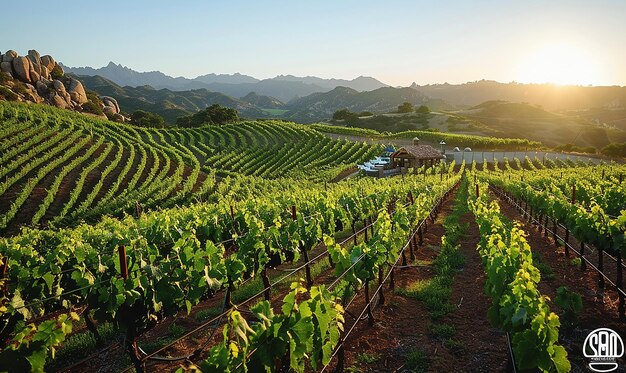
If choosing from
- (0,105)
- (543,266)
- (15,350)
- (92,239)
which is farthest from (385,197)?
(0,105)

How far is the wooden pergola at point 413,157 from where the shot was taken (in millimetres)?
44781

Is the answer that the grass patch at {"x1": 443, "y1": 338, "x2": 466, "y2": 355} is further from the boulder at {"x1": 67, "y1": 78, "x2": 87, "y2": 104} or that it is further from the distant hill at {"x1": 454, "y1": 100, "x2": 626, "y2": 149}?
the distant hill at {"x1": 454, "y1": 100, "x2": 626, "y2": 149}

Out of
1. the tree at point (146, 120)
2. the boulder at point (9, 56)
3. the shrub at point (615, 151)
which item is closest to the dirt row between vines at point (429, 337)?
the shrub at point (615, 151)

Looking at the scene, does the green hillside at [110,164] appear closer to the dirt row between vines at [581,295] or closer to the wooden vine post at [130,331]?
the wooden vine post at [130,331]

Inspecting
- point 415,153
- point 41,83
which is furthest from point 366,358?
point 41,83

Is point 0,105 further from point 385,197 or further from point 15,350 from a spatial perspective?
point 15,350

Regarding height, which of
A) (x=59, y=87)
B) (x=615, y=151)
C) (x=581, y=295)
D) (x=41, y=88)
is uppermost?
(x=59, y=87)

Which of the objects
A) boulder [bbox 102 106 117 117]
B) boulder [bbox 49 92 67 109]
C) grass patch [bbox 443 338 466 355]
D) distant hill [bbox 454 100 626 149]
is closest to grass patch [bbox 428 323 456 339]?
grass patch [bbox 443 338 466 355]

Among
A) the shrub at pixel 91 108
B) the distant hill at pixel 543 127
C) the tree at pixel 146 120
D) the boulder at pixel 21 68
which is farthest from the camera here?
the distant hill at pixel 543 127

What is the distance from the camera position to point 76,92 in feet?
217

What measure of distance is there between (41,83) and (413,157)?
190 feet

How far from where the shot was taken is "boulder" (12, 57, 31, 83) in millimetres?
59750

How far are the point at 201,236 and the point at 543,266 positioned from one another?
336 inches

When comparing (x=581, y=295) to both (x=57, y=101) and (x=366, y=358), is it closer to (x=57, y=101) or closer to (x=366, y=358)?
(x=366, y=358)
